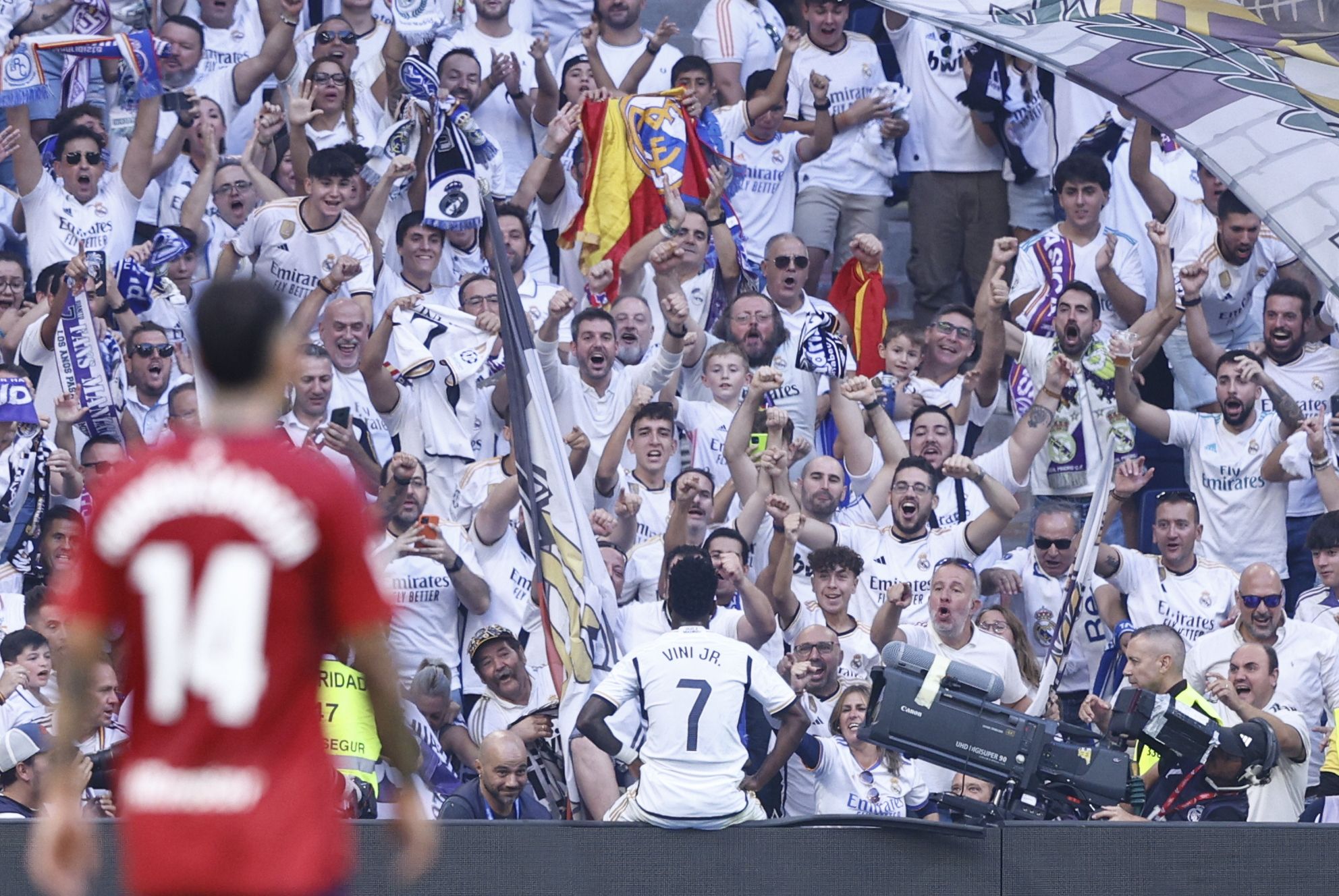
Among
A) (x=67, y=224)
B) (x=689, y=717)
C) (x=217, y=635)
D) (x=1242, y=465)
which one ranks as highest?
(x=67, y=224)

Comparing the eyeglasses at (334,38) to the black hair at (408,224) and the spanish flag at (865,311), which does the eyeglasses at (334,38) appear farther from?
the spanish flag at (865,311)

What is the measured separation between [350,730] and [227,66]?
514 cm

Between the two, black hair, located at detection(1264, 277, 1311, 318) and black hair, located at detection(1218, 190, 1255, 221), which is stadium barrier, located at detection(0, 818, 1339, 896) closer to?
black hair, located at detection(1264, 277, 1311, 318)

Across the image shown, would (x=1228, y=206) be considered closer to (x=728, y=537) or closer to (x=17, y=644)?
(x=728, y=537)

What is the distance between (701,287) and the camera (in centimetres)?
1057

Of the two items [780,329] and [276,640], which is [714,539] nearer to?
[780,329]

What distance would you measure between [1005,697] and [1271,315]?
271cm

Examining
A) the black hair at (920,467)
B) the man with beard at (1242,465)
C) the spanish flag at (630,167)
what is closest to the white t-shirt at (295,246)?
the spanish flag at (630,167)

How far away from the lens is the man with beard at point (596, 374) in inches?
382

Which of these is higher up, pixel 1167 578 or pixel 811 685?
pixel 1167 578

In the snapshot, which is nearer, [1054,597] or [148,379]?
[1054,597]

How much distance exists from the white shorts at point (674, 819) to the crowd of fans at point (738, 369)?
404 millimetres

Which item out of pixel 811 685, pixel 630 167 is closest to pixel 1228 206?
pixel 630 167

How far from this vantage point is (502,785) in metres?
7.56
